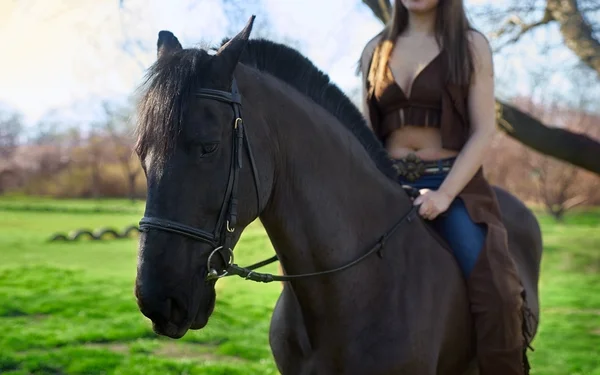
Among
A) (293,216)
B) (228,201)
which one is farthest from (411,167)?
(228,201)

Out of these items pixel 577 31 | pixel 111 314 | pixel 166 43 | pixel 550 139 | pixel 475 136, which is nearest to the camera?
pixel 166 43

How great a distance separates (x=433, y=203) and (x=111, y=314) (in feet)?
19.1

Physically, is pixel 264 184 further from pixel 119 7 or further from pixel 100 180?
pixel 100 180

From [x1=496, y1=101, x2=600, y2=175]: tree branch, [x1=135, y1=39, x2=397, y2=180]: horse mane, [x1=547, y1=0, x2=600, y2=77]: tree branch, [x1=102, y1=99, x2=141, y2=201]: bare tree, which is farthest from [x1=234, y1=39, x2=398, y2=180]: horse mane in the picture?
[x1=102, y1=99, x2=141, y2=201]: bare tree

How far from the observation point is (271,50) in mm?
2236

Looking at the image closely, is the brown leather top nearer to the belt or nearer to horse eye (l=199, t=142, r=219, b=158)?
the belt

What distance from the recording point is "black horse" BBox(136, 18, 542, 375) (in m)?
1.73

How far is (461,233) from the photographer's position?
2.59 metres

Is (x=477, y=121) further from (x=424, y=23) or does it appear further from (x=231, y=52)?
(x=231, y=52)

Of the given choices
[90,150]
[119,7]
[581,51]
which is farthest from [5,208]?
[581,51]

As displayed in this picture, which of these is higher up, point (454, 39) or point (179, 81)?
point (454, 39)

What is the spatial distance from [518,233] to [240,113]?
2.61m

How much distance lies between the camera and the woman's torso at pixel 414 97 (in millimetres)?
2691

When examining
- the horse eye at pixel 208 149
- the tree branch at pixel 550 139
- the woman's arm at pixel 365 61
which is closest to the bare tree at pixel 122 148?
the tree branch at pixel 550 139
